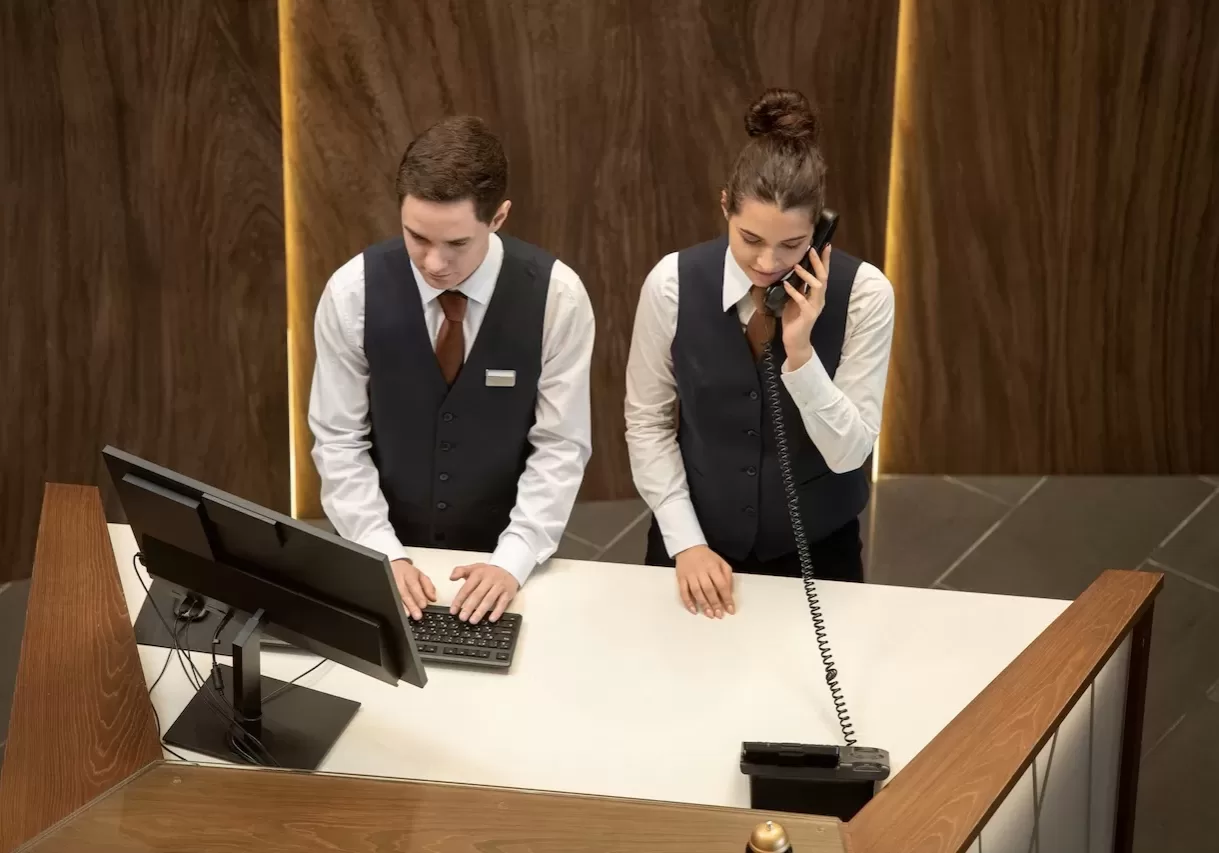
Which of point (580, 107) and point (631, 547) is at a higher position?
point (580, 107)

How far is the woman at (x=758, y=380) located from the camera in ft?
7.80

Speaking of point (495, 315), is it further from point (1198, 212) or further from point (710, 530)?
point (1198, 212)

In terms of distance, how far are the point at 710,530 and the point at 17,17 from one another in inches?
77.4

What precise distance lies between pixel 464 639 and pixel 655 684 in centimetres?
31

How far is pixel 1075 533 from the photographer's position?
4242mm

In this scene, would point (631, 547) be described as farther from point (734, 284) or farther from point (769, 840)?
point (769, 840)

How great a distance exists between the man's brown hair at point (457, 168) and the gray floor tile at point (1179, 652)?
199 centimetres

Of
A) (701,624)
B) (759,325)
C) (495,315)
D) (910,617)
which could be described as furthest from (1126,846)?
(495,315)

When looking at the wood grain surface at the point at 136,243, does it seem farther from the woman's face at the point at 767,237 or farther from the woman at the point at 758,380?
the woman's face at the point at 767,237

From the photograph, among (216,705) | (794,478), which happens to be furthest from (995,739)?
(216,705)

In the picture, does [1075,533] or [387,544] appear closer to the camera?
[387,544]

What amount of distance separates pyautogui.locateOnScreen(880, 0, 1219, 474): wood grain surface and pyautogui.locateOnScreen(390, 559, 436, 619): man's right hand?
217 cm

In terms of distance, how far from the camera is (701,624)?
2449mm

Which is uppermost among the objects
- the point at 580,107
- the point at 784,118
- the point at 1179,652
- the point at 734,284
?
the point at 580,107
